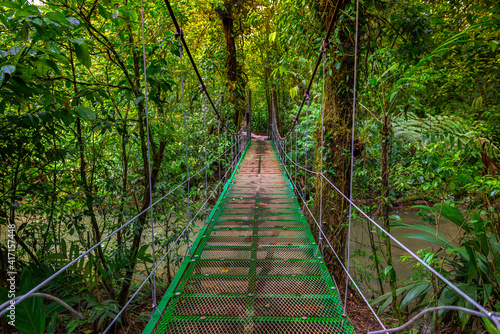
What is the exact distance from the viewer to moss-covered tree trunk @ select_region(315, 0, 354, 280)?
210 centimetres

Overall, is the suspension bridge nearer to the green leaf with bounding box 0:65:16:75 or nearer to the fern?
the green leaf with bounding box 0:65:16:75

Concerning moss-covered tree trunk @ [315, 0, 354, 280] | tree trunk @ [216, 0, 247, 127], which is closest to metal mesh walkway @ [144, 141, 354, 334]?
moss-covered tree trunk @ [315, 0, 354, 280]

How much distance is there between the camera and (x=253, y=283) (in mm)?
1551

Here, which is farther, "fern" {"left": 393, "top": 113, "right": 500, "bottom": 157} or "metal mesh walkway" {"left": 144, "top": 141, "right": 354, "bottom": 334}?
"fern" {"left": 393, "top": 113, "right": 500, "bottom": 157}

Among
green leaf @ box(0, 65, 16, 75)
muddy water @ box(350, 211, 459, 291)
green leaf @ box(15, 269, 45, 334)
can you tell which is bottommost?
muddy water @ box(350, 211, 459, 291)

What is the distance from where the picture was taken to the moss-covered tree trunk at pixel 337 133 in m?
2.10

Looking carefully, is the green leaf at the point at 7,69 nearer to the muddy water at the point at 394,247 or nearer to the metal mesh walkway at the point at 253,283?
the metal mesh walkway at the point at 253,283

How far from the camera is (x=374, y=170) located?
2586 millimetres

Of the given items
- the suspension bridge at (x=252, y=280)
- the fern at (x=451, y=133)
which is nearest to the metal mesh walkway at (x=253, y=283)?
the suspension bridge at (x=252, y=280)

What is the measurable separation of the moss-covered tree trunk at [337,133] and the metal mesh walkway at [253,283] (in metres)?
0.25

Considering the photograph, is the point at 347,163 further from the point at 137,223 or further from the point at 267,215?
the point at 137,223

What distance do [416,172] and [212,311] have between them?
146 cm

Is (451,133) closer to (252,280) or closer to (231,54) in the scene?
(252,280)

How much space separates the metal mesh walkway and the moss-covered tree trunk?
0.25 m
